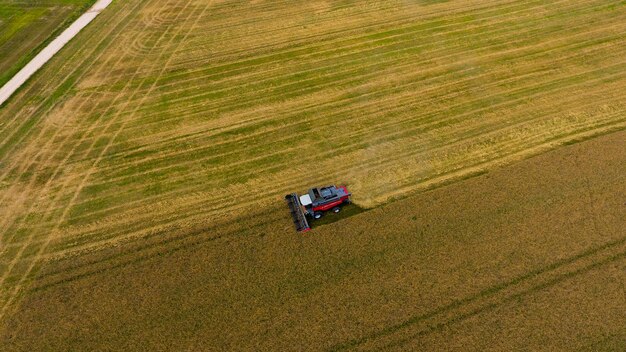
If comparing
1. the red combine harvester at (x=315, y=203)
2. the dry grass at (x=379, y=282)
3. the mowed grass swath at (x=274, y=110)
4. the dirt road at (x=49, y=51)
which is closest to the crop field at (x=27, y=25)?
the dirt road at (x=49, y=51)

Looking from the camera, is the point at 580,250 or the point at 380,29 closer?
the point at 580,250

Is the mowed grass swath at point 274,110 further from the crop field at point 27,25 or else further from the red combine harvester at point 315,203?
the crop field at point 27,25

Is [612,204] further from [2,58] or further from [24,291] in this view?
[2,58]

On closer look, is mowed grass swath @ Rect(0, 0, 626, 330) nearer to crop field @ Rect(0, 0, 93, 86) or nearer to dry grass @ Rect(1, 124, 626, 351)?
dry grass @ Rect(1, 124, 626, 351)

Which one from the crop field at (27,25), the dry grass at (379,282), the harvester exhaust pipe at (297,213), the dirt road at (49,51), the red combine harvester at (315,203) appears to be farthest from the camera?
the crop field at (27,25)

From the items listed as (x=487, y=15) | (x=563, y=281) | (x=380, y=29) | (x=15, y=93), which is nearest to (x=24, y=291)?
(x=15, y=93)

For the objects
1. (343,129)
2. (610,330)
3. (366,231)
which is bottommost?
(610,330)
